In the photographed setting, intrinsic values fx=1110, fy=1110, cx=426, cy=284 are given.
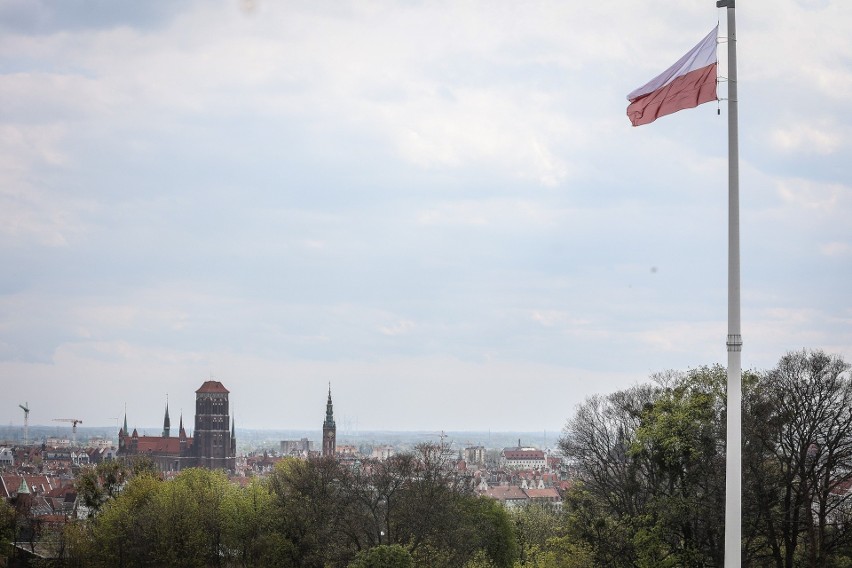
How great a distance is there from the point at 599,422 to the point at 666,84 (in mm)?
33852

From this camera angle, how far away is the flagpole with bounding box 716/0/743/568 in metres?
18.4

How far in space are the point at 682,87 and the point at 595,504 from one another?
32485mm

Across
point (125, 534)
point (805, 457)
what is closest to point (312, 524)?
point (125, 534)

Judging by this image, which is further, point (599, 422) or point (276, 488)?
point (276, 488)

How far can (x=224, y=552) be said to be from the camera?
66.2 metres

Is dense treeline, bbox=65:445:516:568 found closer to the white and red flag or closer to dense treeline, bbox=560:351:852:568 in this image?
dense treeline, bbox=560:351:852:568

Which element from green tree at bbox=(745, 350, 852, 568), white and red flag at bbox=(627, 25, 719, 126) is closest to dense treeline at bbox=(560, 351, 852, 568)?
green tree at bbox=(745, 350, 852, 568)

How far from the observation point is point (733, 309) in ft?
60.8

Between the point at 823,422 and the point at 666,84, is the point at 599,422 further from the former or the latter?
the point at 666,84

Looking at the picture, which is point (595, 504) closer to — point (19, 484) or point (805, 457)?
point (805, 457)

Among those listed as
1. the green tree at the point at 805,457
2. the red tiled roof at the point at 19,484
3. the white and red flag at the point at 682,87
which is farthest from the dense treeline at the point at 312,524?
the red tiled roof at the point at 19,484

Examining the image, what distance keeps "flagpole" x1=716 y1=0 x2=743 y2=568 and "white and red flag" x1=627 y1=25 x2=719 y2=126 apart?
34 cm

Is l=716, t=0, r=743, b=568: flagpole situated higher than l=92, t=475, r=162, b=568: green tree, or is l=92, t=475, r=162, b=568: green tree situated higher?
l=716, t=0, r=743, b=568: flagpole

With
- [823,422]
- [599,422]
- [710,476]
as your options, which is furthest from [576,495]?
[823,422]
